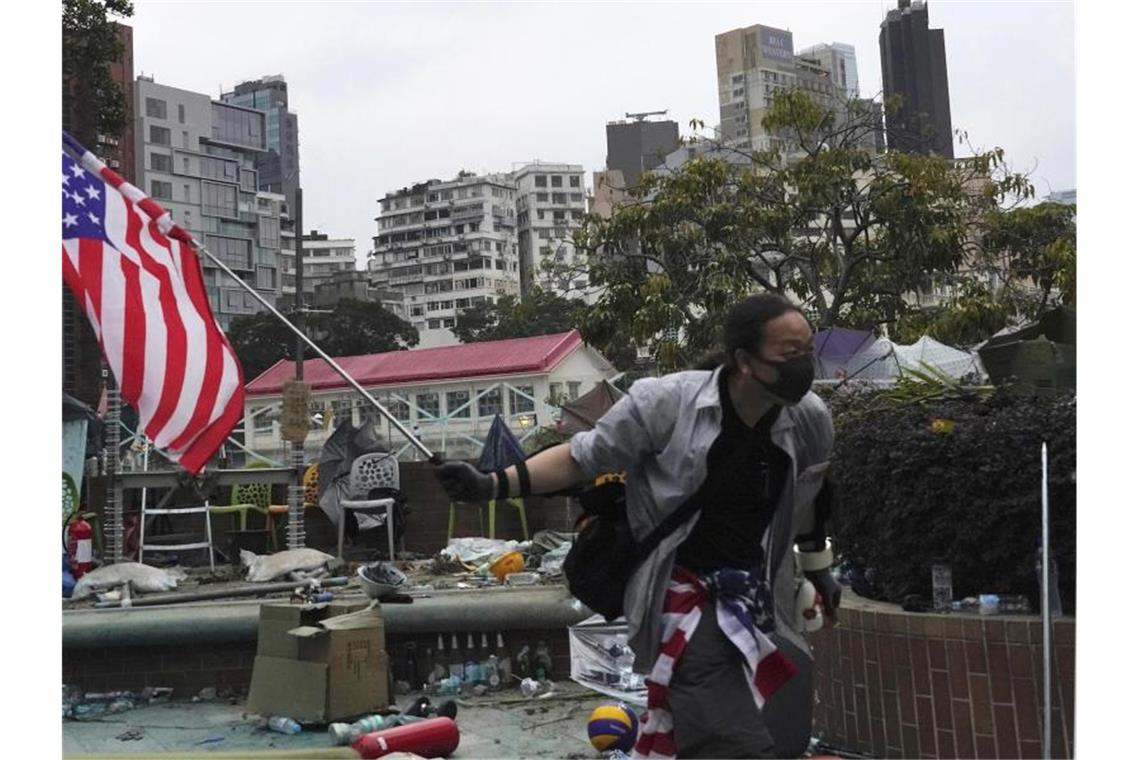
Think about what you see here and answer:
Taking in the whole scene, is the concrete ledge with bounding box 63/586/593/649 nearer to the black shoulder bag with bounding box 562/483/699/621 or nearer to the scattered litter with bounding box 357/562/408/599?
the scattered litter with bounding box 357/562/408/599

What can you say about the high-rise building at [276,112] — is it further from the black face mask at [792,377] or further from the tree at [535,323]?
the black face mask at [792,377]

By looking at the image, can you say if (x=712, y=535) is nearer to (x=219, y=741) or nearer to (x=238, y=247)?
(x=219, y=741)

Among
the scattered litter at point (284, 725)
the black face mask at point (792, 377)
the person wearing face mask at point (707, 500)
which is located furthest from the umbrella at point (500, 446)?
the black face mask at point (792, 377)

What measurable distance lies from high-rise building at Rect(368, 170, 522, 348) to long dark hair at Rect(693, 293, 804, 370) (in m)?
106

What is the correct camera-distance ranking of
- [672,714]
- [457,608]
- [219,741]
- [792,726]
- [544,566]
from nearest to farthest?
1. [672,714]
2. [792,726]
3. [219,741]
4. [457,608]
5. [544,566]

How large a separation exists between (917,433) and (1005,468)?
1.35 ft

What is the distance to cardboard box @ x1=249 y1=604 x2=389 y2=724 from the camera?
6.30 metres

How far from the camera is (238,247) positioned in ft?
299

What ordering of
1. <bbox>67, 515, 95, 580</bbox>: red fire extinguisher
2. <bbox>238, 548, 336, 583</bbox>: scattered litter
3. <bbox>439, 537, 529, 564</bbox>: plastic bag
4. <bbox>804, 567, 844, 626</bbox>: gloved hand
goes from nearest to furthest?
<bbox>804, 567, 844, 626</bbox>: gloved hand < <bbox>238, 548, 336, 583</bbox>: scattered litter < <bbox>67, 515, 95, 580</bbox>: red fire extinguisher < <bbox>439, 537, 529, 564</bbox>: plastic bag

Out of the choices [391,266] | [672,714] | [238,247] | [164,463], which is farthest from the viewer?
[391,266]

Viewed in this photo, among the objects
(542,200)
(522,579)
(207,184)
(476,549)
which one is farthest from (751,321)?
(542,200)

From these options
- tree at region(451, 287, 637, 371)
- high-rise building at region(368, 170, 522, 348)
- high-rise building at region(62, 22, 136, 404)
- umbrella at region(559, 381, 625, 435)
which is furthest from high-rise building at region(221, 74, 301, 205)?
umbrella at region(559, 381, 625, 435)

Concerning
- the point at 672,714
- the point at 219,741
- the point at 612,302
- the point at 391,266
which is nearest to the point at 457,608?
the point at 219,741

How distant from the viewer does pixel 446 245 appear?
117 meters
